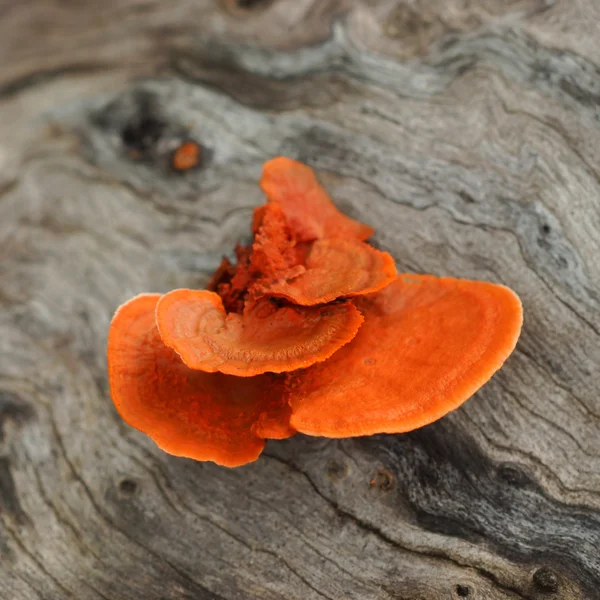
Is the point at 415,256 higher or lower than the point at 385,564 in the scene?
higher

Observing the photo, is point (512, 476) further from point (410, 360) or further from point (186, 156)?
point (186, 156)

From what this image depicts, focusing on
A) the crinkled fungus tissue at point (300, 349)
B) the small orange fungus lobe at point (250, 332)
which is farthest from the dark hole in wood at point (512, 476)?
the small orange fungus lobe at point (250, 332)

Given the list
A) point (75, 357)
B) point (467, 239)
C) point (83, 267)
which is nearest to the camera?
point (467, 239)

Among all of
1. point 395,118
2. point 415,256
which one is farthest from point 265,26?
point 415,256

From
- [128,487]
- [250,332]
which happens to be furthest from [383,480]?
[128,487]

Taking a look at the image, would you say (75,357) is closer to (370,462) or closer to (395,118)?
(370,462)

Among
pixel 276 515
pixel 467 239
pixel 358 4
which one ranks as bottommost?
pixel 276 515
